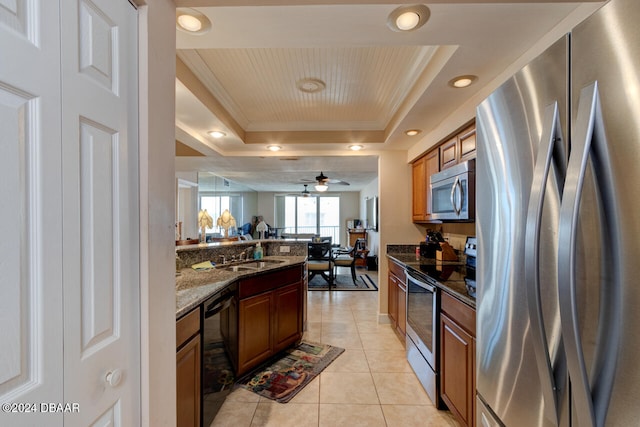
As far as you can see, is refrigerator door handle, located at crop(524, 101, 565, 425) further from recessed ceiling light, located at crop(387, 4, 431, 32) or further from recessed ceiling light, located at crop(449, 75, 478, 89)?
recessed ceiling light, located at crop(449, 75, 478, 89)

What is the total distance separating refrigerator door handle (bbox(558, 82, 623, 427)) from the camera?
589mm

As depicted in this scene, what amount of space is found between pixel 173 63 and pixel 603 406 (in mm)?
1646

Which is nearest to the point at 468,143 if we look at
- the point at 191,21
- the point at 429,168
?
the point at 429,168

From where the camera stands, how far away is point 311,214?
9.58 m

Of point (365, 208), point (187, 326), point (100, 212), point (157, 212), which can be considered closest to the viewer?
point (100, 212)

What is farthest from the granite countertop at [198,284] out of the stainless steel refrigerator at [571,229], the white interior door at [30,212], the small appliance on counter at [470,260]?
the small appliance on counter at [470,260]

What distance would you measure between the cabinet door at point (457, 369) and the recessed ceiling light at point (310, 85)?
80.5 inches

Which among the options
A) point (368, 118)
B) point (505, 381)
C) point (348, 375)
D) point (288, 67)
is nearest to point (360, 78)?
point (288, 67)

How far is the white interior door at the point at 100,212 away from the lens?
0.63 metres

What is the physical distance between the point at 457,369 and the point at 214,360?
157 centimetres

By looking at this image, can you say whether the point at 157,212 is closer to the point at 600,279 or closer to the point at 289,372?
the point at 600,279

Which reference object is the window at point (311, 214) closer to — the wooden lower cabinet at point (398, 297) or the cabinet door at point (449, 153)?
the wooden lower cabinet at point (398, 297)

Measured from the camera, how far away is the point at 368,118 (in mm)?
3029

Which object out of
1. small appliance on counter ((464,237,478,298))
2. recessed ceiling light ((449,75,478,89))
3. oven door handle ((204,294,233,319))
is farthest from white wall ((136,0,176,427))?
small appliance on counter ((464,237,478,298))
